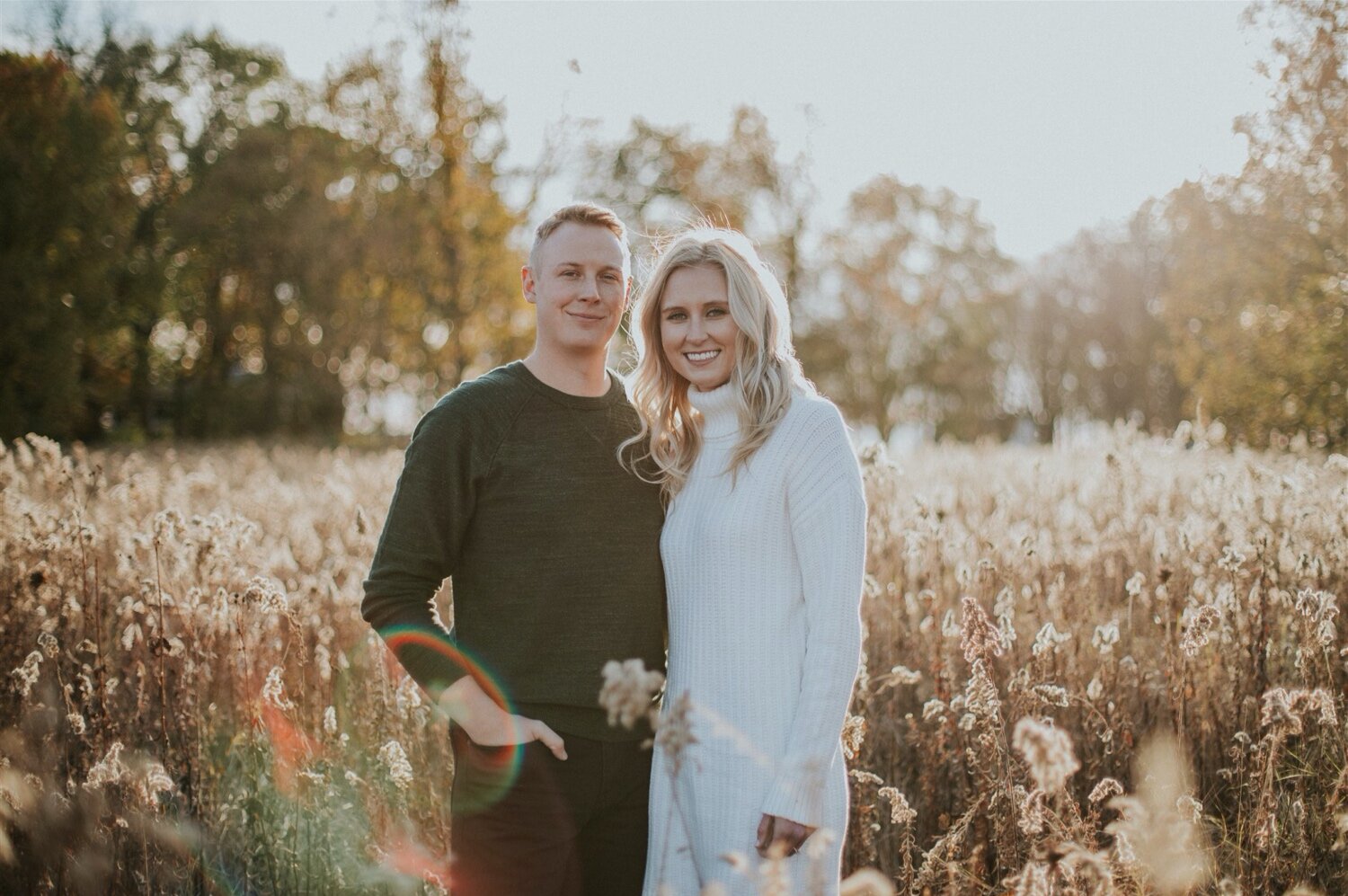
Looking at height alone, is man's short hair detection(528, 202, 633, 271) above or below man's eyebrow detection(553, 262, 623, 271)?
above

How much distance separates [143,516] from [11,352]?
51.0ft

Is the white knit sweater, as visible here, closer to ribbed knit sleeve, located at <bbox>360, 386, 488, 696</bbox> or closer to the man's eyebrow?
ribbed knit sleeve, located at <bbox>360, 386, 488, 696</bbox>

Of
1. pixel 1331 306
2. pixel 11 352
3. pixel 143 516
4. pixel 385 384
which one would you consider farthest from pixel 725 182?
pixel 143 516

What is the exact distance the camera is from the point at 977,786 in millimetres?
3455

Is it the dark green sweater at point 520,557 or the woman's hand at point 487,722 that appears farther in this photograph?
the dark green sweater at point 520,557

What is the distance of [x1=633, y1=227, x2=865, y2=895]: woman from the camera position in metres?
2.38

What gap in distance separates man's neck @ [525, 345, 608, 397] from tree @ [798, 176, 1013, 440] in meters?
29.2

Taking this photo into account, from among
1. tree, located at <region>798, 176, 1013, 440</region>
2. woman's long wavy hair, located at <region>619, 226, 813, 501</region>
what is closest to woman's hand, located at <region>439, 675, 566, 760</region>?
woman's long wavy hair, located at <region>619, 226, 813, 501</region>

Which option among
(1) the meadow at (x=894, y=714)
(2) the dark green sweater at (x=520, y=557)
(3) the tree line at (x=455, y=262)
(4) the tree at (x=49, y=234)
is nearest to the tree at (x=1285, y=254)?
(3) the tree line at (x=455, y=262)

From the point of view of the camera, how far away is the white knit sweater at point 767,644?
7.79 ft

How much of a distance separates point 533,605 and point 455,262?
699 inches

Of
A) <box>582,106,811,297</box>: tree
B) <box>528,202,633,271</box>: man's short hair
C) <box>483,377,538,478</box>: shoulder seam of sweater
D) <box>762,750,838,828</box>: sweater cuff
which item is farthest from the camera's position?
<box>582,106,811,297</box>: tree

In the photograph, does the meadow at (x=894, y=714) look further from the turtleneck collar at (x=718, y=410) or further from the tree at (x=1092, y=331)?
the tree at (x=1092, y=331)

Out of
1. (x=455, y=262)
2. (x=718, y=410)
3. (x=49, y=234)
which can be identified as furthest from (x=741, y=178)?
(x=718, y=410)
